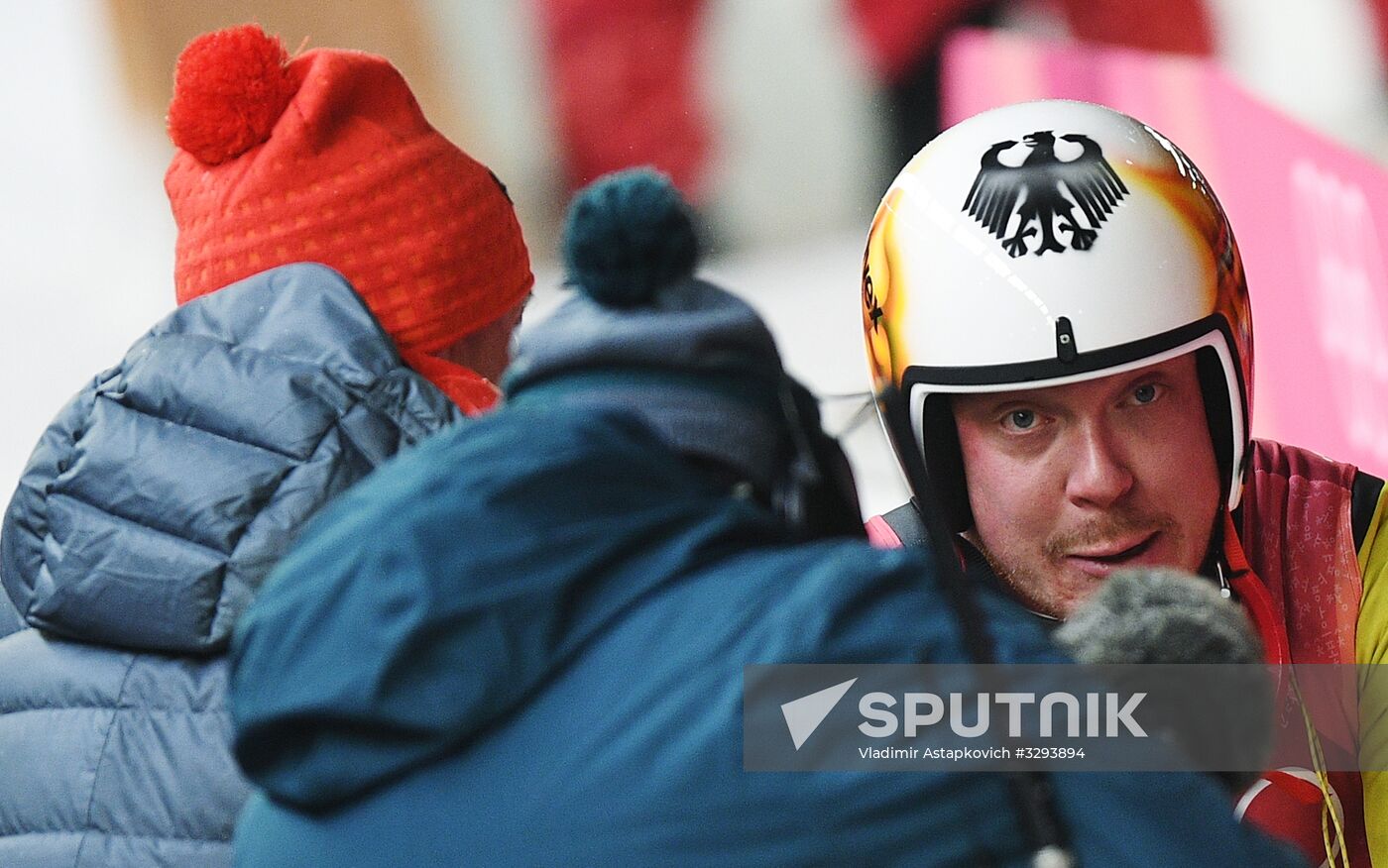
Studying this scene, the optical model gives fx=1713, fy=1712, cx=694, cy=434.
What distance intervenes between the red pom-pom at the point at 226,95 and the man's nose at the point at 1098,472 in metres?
0.88

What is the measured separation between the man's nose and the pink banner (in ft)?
5.90

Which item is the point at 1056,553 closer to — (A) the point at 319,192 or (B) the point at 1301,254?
(A) the point at 319,192

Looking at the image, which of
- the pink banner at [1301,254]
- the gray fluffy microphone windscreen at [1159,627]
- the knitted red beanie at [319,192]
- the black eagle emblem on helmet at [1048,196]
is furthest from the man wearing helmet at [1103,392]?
the pink banner at [1301,254]

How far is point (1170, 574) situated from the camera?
3.21ft

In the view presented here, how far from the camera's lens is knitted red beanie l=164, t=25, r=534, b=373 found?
1680mm

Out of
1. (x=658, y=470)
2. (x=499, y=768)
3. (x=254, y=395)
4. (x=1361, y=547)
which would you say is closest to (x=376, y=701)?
(x=499, y=768)

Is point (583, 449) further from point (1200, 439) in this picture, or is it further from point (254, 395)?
point (1200, 439)

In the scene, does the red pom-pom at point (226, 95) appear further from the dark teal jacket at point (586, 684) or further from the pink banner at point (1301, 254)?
the pink banner at point (1301, 254)

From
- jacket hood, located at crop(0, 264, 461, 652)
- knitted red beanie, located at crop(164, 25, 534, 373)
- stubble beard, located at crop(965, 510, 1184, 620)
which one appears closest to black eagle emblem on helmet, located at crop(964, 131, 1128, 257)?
stubble beard, located at crop(965, 510, 1184, 620)

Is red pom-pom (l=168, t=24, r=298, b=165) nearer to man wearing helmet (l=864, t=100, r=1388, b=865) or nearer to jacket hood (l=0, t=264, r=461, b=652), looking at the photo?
jacket hood (l=0, t=264, r=461, b=652)

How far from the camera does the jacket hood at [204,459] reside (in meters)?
1.30

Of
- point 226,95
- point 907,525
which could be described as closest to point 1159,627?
point 907,525

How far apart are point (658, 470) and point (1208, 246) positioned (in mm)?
1095

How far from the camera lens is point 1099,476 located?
1715mm
